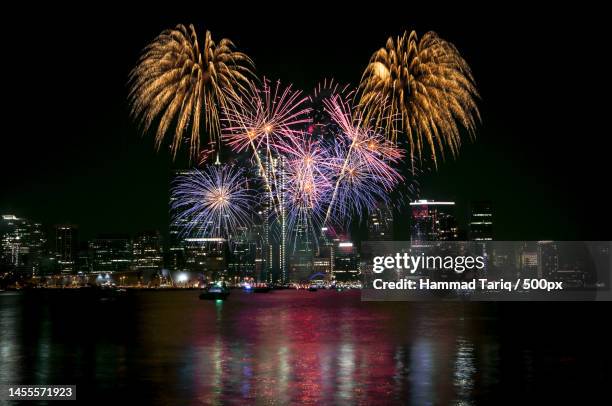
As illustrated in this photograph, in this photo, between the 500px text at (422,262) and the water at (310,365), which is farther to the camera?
the 500px text at (422,262)

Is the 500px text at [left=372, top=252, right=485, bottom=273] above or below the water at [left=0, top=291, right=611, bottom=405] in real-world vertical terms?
above

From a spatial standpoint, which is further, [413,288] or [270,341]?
[413,288]

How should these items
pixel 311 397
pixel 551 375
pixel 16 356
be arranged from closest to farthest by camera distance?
pixel 311 397, pixel 551 375, pixel 16 356

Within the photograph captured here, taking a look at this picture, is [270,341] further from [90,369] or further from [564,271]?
[564,271]

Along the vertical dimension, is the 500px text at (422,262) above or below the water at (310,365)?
above

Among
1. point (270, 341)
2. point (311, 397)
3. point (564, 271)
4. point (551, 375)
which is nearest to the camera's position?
point (311, 397)

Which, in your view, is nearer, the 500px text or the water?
the water

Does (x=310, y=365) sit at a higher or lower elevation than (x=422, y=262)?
lower

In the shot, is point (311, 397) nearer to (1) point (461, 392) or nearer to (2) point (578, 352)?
(1) point (461, 392)

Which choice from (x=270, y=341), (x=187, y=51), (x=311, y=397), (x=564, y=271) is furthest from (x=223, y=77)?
(x=564, y=271)

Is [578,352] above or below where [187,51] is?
below

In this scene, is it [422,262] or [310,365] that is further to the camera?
[422,262]
